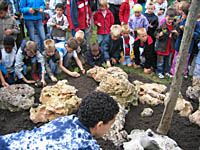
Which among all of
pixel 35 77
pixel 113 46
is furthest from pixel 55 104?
pixel 113 46

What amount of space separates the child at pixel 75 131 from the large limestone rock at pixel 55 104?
1761 mm

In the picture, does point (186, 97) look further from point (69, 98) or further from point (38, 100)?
point (38, 100)

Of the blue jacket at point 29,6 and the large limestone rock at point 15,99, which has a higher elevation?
the blue jacket at point 29,6

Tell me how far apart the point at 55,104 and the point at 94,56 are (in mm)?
2354

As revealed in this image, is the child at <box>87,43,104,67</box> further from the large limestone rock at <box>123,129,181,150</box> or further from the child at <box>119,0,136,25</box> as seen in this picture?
the large limestone rock at <box>123,129,181,150</box>

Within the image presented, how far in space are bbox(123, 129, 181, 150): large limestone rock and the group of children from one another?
8.19 ft

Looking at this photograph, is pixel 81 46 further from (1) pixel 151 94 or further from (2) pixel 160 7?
(2) pixel 160 7

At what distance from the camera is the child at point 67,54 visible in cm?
533

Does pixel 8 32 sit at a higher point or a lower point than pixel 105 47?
higher

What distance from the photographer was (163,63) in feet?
19.1

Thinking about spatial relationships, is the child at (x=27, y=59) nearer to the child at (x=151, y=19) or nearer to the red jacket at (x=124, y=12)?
the red jacket at (x=124, y=12)

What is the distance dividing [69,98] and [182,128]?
200cm

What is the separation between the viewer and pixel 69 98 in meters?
4.11

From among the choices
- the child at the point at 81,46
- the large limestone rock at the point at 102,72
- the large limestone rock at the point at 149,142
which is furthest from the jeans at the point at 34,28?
the large limestone rock at the point at 149,142
